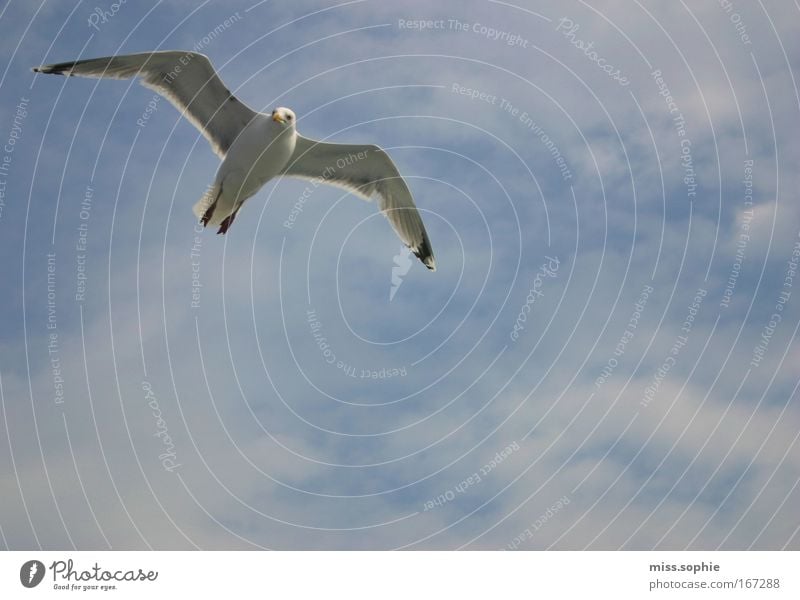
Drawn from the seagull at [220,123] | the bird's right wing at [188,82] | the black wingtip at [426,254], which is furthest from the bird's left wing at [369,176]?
the bird's right wing at [188,82]

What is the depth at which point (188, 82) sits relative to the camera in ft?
54.7

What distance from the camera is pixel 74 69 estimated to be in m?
15.4

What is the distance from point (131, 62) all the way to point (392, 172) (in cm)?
606

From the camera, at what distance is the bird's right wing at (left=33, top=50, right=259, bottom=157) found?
615 inches

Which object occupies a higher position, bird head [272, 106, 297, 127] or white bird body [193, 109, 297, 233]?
bird head [272, 106, 297, 127]

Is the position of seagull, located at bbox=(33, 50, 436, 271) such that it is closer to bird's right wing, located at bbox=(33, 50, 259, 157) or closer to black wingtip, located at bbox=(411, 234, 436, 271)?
bird's right wing, located at bbox=(33, 50, 259, 157)

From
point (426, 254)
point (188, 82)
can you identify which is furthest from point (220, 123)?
point (426, 254)

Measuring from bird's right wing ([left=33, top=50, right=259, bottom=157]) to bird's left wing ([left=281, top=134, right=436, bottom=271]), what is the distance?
1.49 m

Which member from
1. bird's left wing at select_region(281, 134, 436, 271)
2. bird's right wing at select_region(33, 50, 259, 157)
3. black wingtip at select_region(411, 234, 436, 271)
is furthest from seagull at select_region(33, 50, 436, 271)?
black wingtip at select_region(411, 234, 436, 271)
